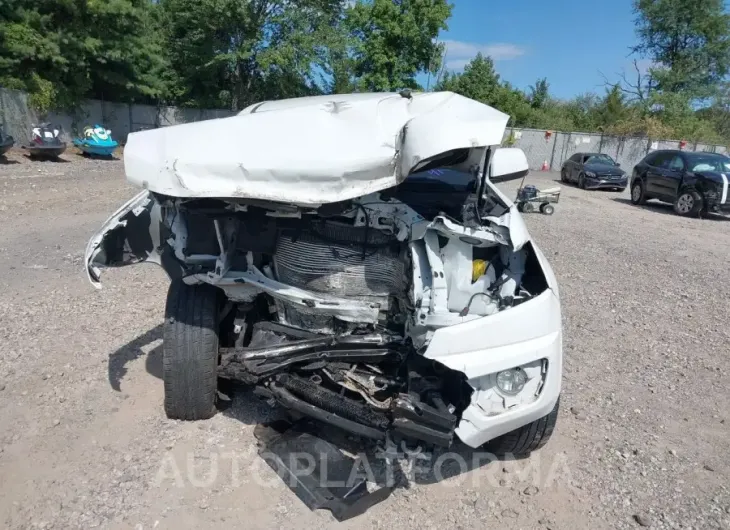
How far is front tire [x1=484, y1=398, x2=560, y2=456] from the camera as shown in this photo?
2.92 metres

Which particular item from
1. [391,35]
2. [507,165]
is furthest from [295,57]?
[507,165]

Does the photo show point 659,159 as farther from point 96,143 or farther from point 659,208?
point 96,143

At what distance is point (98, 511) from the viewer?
247cm

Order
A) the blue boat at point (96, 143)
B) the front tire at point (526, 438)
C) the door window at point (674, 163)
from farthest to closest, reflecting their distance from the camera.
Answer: the blue boat at point (96, 143) < the door window at point (674, 163) < the front tire at point (526, 438)

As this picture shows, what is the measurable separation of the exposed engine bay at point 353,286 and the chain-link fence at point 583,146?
25.8 meters

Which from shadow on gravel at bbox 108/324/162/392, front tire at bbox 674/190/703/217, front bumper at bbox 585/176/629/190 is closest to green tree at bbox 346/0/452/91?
front bumper at bbox 585/176/629/190

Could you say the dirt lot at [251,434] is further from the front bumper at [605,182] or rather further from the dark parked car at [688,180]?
the front bumper at [605,182]

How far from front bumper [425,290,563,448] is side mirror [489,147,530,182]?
139cm

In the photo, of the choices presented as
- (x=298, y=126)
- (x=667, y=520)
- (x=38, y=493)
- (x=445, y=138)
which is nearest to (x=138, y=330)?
(x=38, y=493)

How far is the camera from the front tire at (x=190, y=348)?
2961 mm

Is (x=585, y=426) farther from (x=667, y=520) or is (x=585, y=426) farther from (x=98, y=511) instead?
(x=98, y=511)

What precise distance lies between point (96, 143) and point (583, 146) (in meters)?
22.4

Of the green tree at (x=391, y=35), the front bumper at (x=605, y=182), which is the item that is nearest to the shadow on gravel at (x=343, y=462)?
the front bumper at (x=605, y=182)

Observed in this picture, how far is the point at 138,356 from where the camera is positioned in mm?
3977
